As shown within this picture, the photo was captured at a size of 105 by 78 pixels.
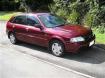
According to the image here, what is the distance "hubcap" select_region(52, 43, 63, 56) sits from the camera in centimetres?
970

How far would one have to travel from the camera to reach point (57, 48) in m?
9.80

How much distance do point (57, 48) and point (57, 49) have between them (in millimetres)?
40

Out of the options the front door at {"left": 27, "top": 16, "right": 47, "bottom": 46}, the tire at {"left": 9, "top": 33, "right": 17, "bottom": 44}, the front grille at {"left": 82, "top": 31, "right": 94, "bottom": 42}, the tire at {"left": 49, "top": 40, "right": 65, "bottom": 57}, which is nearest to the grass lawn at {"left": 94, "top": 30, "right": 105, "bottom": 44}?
the front grille at {"left": 82, "top": 31, "right": 94, "bottom": 42}

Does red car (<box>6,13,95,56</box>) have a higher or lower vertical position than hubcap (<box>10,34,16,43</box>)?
higher

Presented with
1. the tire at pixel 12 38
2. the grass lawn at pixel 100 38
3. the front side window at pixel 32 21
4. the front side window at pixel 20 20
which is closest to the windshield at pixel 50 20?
the front side window at pixel 32 21

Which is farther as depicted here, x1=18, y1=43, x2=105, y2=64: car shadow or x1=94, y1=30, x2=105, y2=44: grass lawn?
x1=94, y1=30, x2=105, y2=44: grass lawn

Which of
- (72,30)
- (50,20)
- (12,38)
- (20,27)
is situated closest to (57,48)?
(72,30)

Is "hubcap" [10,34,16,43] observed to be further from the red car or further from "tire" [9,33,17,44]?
the red car

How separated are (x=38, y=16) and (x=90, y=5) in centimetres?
580

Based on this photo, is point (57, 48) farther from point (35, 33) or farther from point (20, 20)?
point (20, 20)

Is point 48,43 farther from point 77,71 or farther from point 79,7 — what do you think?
point 79,7

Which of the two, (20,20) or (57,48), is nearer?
(57,48)

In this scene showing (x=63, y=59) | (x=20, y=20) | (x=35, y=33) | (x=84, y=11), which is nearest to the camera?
(x=63, y=59)

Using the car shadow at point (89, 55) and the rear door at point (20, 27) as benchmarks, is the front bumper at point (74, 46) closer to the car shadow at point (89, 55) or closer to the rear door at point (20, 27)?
the car shadow at point (89, 55)
